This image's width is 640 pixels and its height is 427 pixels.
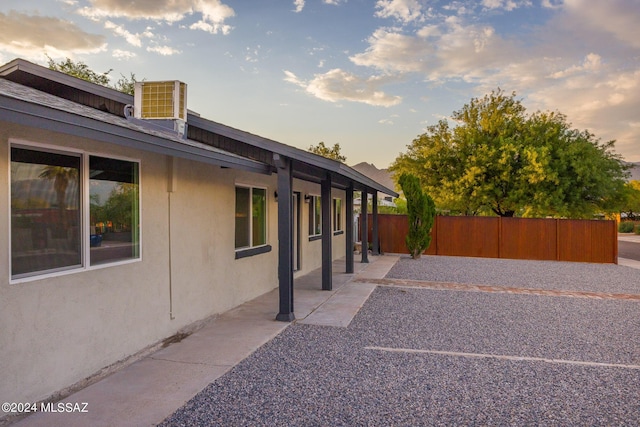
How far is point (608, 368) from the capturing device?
16.7 ft

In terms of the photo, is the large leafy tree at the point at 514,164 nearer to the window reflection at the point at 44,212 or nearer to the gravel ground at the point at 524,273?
the gravel ground at the point at 524,273

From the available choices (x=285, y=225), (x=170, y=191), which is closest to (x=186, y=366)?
(x=170, y=191)

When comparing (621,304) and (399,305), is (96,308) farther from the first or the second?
(621,304)

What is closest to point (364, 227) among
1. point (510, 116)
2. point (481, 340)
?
point (481, 340)

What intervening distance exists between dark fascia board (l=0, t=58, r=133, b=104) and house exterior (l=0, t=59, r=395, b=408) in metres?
0.02

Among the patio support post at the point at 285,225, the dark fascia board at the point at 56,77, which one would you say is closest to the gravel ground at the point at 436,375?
the patio support post at the point at 285,225

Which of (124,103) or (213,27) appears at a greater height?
(213,27)

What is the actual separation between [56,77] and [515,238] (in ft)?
53.7

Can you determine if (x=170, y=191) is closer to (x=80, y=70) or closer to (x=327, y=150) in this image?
(x=80, y=70)

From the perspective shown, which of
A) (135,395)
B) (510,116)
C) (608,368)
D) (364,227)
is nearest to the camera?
(135,395)

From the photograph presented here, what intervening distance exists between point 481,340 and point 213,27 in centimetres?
1077

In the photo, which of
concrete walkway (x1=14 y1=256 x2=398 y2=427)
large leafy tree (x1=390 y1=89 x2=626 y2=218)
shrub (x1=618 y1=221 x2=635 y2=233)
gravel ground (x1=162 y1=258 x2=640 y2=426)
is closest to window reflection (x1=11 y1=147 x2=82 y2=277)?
concrete walkway (x1=14 y1=256 x2=398 y2=427)

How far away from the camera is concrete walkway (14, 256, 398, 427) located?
3625mm

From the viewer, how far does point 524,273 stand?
1320 centimetres
